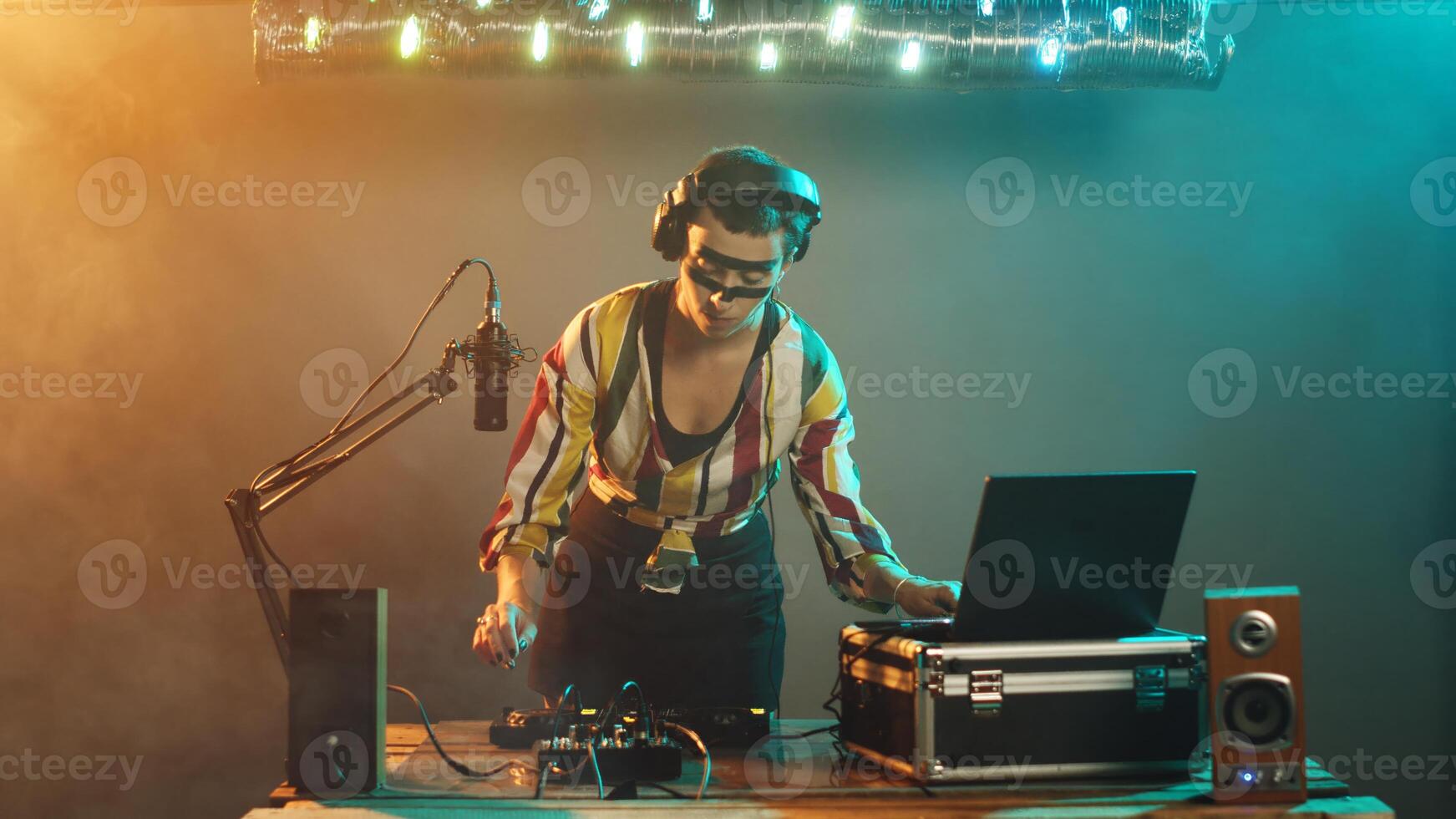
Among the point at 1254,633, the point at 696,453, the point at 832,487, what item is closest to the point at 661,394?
the point at 696,453

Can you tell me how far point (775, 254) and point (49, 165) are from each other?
9.15ft

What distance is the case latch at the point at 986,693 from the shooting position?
66.7 inches

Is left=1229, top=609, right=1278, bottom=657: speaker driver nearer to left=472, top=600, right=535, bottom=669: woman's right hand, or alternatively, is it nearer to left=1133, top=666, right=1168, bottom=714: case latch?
left=1133, top=666, right=1168, bottom=714: case latch

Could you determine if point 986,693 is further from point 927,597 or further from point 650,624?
point 650,624

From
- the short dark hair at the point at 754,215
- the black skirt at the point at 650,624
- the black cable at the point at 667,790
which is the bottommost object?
the black cable at the point at 667,790

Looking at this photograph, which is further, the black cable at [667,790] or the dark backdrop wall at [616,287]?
the dark backdrop wall at [616,287]

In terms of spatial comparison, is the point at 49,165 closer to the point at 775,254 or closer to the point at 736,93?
the point at 736,93

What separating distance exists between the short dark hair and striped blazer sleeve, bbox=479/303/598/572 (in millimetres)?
425

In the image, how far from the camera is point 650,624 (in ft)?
8.57

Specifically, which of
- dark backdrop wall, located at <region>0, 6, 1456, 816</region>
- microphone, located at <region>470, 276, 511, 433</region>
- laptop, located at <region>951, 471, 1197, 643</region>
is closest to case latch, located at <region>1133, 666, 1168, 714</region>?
laptop, located at <region>951, 471, 1197, 643</region>

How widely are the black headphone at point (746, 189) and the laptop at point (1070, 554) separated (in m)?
1.08

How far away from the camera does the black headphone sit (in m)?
2.48

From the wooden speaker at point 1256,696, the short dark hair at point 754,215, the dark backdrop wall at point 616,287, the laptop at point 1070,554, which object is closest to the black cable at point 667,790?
the laptop at point 1070,554

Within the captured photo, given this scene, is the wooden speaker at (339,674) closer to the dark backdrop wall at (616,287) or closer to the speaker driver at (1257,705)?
the speaker driver at (1257,705)
